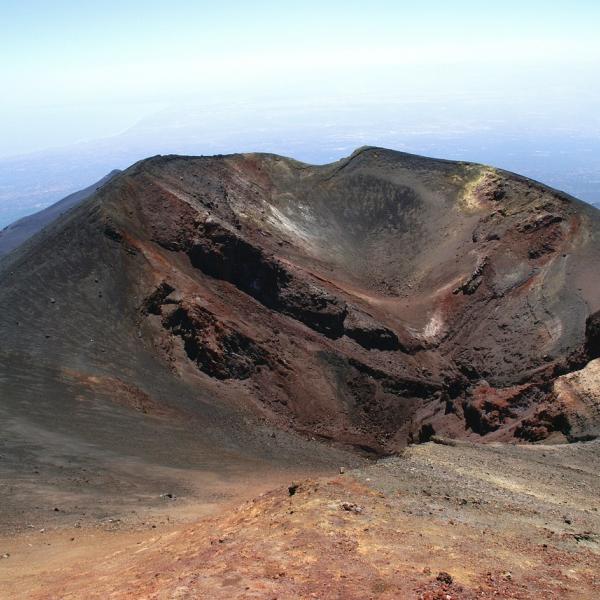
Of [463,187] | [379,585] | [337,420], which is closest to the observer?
[379,585]

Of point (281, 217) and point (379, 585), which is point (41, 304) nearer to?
point (281, 217)

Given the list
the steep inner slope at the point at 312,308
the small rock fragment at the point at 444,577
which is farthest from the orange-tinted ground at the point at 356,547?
the steep inner slope at the point at 312,308

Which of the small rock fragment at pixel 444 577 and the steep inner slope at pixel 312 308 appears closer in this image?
the small rock fragment at pixel 444 577

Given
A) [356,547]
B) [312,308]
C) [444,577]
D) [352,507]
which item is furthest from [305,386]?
[444,577]

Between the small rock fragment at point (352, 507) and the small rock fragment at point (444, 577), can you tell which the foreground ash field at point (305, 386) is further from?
the small rock fragment at point (352, 507)

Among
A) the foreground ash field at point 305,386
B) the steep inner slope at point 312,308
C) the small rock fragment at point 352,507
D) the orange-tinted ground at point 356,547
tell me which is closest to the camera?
the orange-tinted ground at point 356,547

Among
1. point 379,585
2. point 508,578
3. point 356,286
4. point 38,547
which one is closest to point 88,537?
point 38,547
